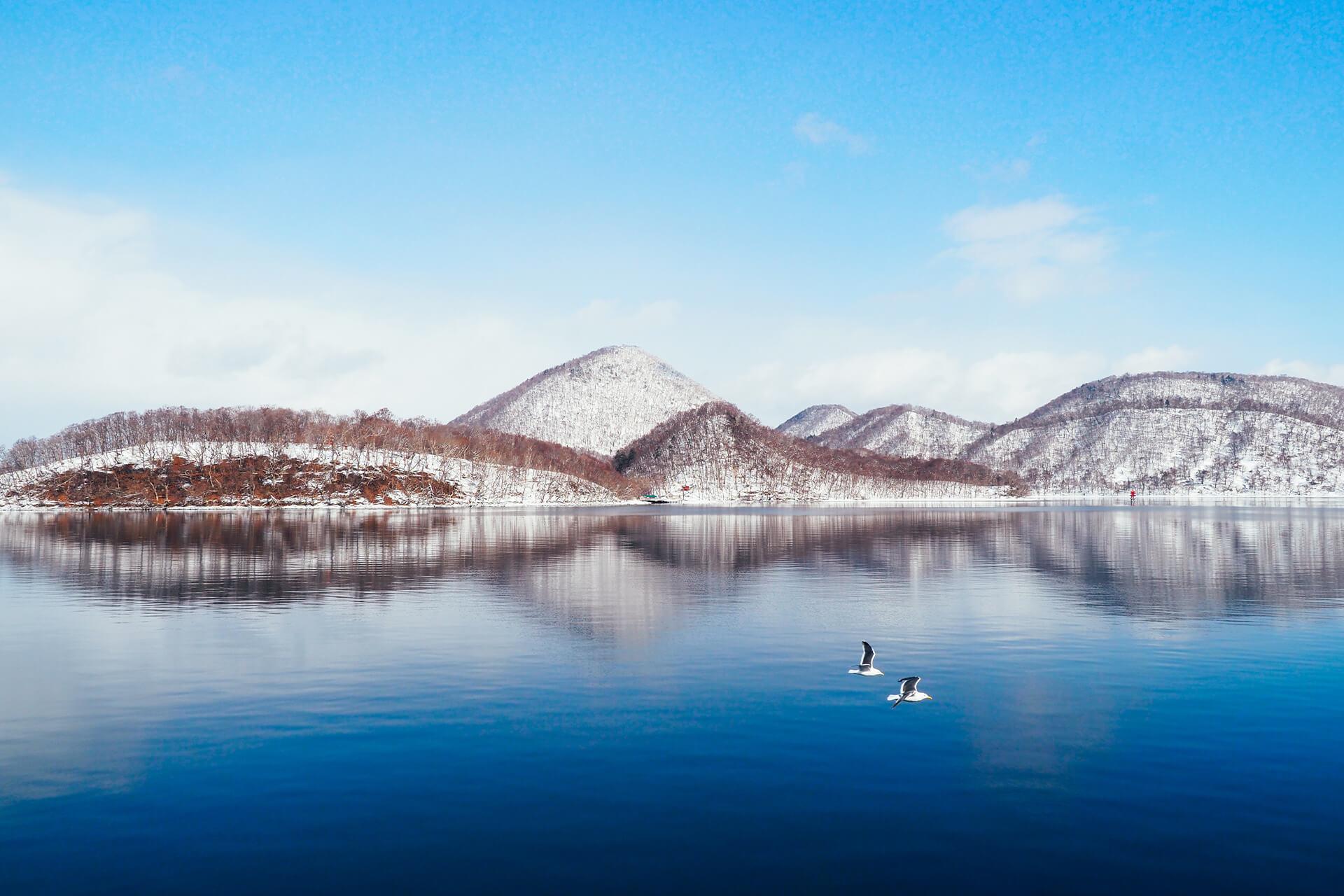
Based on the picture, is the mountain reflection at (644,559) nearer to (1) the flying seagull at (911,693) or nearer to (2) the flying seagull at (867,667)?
(2) the flying seagull at (867,667)

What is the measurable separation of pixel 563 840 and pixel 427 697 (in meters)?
10.9

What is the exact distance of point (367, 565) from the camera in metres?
62.9

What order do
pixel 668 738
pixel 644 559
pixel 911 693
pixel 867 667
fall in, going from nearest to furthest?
pixel 668 738
pixel 911 693
pixel 867 667
pixel 644 559

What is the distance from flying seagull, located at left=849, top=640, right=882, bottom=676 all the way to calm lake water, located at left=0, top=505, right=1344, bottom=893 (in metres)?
0.36

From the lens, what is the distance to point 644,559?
226 ft

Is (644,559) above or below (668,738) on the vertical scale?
above

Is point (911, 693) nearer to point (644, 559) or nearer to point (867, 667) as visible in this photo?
point (867, 667)

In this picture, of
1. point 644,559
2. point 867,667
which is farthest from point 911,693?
point 644,559

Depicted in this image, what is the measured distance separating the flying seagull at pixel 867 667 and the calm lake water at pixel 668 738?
36 cm

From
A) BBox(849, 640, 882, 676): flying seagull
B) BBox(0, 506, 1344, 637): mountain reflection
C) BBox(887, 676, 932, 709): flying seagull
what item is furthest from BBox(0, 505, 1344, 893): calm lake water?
BBox(0, 506, 1344, 637): mountain reflection

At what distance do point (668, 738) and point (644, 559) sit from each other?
1878 inches

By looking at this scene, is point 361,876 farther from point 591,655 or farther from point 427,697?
point 591,655

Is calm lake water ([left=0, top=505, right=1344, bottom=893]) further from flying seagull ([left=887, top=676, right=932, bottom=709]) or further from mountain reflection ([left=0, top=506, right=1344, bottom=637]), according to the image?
mountain reflection ([left=0, top=506, right=1344, bottom=637])

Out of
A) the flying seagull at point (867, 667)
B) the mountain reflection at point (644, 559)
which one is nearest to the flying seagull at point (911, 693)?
the flying seagull at point (867, 667)
